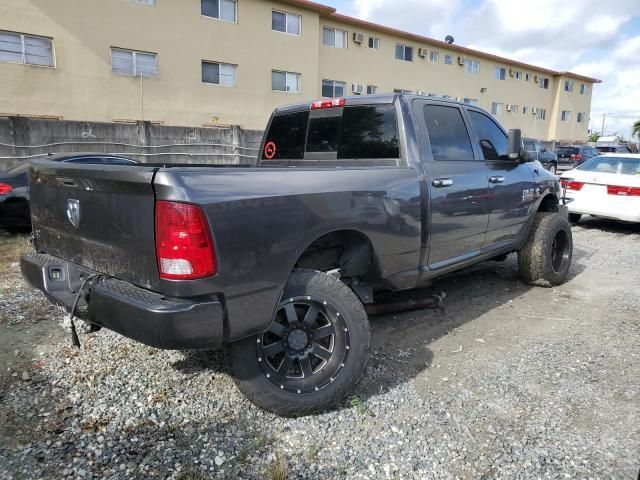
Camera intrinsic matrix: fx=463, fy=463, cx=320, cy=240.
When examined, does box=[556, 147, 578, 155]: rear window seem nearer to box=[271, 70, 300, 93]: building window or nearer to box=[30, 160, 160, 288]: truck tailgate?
box=[271, 70, 300, 93]: building window

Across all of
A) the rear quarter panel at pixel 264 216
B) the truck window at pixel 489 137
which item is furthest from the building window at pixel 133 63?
the rear quarter panel at pixel 264 216

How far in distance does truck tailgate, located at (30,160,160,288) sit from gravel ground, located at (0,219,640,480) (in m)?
0.88

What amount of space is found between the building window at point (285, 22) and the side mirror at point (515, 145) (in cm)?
1869

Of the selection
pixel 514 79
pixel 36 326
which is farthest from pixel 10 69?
pixel 514 79

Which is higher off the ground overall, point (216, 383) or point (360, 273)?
point (360, 273)

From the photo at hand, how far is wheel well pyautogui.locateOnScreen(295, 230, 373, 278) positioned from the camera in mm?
3135

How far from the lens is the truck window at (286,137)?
4320mm

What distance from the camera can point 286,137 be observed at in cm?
450

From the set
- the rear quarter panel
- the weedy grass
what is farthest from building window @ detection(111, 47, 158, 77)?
the weedy grass

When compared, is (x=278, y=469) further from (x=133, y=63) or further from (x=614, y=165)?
(x=133, y=63)

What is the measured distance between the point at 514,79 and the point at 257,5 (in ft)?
73.8

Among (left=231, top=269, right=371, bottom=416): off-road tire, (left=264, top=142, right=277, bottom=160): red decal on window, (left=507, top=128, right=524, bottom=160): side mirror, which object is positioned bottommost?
(left=231, top=269, right=371, bottom=416): off-road tire

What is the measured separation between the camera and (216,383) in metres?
3.14

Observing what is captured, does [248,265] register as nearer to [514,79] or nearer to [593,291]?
[593,291]
